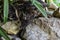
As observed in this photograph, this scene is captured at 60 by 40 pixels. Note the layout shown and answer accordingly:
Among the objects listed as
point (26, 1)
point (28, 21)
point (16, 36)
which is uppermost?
point (26, 1)

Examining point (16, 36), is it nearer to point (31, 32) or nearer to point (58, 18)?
point (31, 32)

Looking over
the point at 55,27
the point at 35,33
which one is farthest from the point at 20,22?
the point at 55,27

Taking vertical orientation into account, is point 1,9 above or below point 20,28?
above

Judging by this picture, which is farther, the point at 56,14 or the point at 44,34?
the point at 56,14

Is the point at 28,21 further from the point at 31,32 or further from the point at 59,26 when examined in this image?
the point at 59,26

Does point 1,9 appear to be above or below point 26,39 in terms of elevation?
above

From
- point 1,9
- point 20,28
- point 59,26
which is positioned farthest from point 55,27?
point 1,9

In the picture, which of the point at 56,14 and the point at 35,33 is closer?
the point at 35,33
